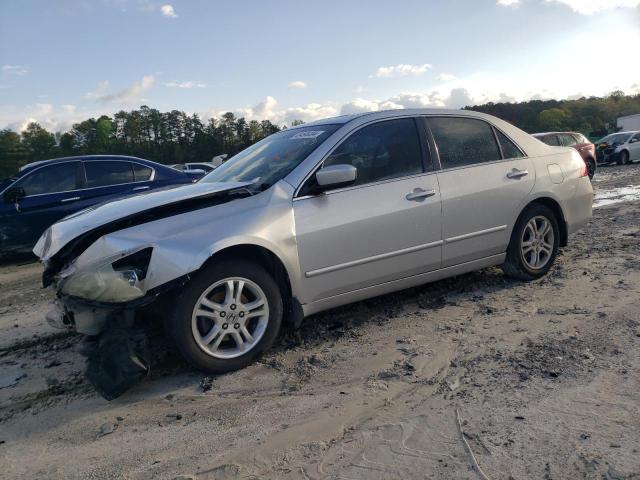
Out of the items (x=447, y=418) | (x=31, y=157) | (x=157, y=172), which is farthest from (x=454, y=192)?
(x=31, y=157)

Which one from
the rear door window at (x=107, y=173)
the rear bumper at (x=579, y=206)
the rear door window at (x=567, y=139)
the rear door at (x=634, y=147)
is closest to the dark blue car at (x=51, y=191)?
the rear door window at (x=107, y=173)

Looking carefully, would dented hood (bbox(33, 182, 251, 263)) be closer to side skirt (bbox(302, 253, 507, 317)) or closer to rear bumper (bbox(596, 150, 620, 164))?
side skirt (bbox(302, 253, 507, 317))

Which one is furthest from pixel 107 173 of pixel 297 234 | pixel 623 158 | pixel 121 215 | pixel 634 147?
pixel 634 147

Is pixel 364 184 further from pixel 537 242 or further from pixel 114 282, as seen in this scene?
pixel 537 242

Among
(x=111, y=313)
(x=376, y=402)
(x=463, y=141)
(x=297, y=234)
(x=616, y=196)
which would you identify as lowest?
(x=376, y=402)

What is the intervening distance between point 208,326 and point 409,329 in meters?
1.58

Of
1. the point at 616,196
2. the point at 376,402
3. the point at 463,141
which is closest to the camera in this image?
the point at 376,402

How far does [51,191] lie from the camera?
818 cm

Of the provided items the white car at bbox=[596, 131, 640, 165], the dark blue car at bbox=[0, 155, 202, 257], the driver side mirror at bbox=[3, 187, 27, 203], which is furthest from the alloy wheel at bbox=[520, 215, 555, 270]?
the white car at bbox=[596, 131, 640, 165]

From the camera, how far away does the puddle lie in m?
10.5

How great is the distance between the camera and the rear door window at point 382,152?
3.93 m

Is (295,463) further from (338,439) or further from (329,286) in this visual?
(329,286)

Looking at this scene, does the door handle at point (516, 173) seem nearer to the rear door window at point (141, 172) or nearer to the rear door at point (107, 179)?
the rear door at point (107, 179)

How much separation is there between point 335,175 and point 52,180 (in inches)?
254
